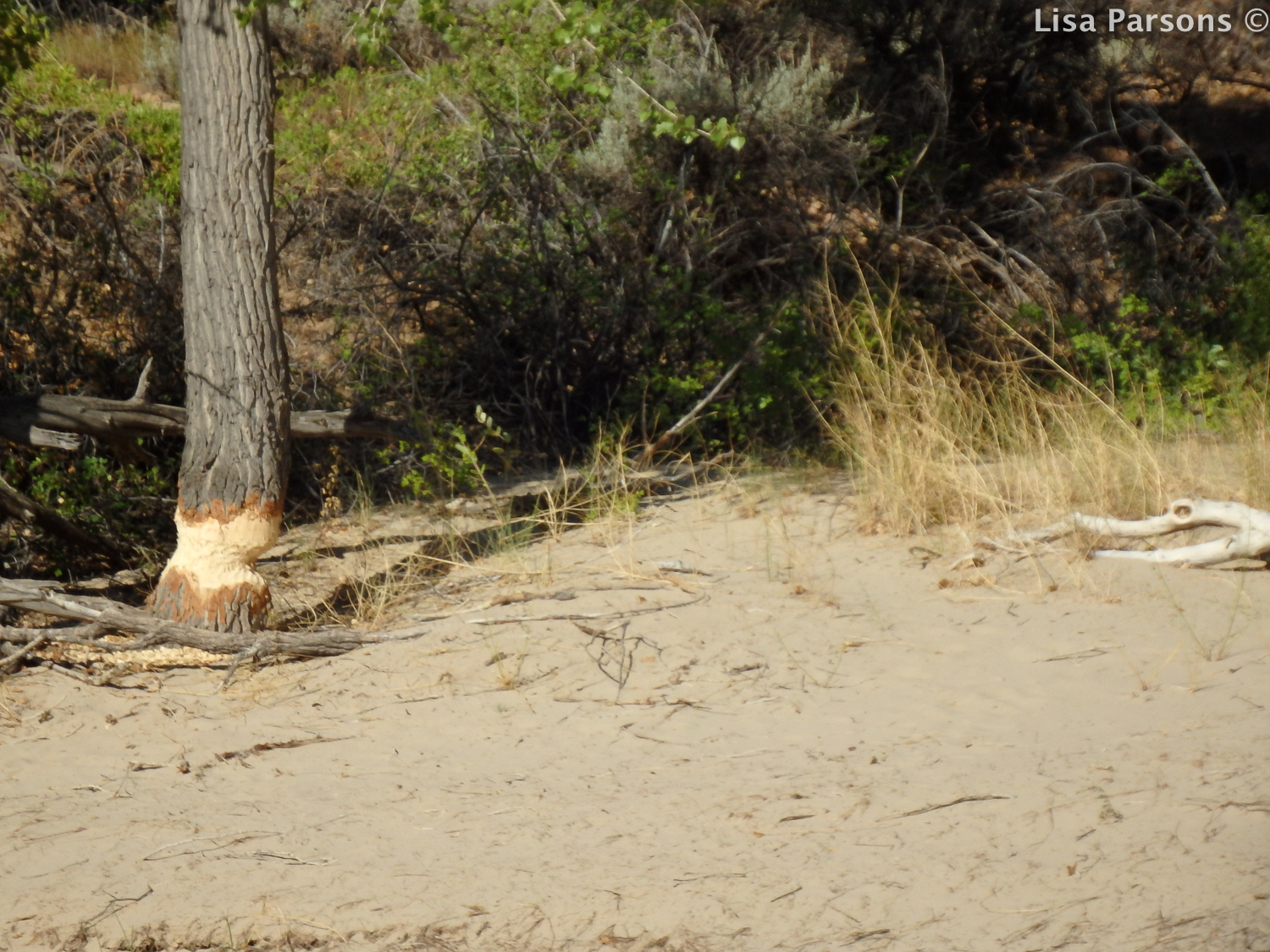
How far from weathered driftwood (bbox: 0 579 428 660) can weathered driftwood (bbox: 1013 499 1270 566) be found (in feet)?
11.0

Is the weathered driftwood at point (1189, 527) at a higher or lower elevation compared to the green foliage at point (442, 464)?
lower

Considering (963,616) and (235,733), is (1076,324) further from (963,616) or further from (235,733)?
(235,733)

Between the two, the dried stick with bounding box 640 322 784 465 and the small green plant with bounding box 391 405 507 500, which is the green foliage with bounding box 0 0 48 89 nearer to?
the small green plant with bounding box 391 405 507 500

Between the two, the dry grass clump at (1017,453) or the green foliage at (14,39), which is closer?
the green foliage at (14,39)

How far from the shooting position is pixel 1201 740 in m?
3.68

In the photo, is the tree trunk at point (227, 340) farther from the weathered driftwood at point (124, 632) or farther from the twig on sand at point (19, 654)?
the twig on sand at point (19, 654)

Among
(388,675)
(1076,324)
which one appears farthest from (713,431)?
(388,675)

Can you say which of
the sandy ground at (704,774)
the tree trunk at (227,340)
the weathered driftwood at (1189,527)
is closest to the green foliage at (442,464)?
the sandy ground at (704,774)

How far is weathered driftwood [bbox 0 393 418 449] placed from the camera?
5.66m

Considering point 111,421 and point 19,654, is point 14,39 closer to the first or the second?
point 111,421

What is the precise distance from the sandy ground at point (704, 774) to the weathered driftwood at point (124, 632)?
16 cm

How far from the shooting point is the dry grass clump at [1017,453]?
19.2 feet

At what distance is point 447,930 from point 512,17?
322 inches

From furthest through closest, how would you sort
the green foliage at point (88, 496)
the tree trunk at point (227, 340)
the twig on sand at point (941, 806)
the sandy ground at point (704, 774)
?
the green foliage at point (88, 496) → the tree trunk at point (227, 340) → the twig on sand at point (941, 806) → the sandy ground at point (704, 774)
